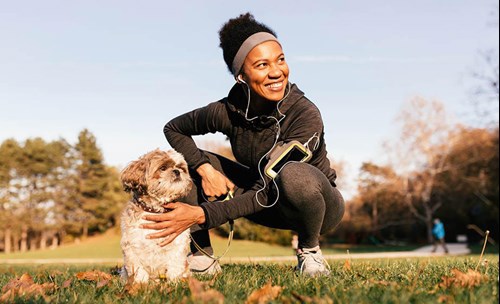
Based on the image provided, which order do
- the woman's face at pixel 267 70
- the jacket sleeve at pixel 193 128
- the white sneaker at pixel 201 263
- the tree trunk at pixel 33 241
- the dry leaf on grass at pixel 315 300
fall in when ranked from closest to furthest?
the dry leaf on grass at pixel 315 300
the woman's face at pixel 267 70
the white sneaker at pixel 201 263
the jacket sleeve at pixel 193 128
the tree trunk at pixel 33 241

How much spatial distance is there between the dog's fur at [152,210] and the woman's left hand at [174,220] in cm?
14

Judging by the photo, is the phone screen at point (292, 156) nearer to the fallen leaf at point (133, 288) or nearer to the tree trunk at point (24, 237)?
the fallen leaf at point (133, 288)

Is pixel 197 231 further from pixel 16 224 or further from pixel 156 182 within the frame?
pixel 16 224

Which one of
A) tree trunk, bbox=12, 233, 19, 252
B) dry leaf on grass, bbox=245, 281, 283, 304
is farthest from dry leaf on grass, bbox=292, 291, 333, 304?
tree trunk, bbox=12, 233, 19, 252

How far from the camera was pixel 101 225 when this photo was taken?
63594mm

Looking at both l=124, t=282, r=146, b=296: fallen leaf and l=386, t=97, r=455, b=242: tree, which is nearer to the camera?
l=124, t=282, r=146, b=296: fallen leaf

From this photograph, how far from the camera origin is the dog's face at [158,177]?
460cm

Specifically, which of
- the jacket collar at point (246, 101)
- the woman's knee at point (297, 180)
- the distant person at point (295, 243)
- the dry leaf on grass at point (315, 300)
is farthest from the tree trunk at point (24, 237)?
the dry leaf on grass at point (315, 300)

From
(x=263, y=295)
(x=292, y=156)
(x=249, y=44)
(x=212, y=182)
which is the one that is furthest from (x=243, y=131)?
(x=263, y=295)

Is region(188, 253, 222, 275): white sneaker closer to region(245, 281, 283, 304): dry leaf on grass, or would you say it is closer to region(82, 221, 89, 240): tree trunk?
region(245, 281, 283, 304): dry leaf on grass

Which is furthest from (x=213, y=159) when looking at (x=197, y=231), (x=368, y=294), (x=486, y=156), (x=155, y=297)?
Result: (x=486, y=156)

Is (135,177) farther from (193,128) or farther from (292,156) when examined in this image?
(292,156)

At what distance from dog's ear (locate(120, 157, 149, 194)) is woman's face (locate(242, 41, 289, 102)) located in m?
1.36

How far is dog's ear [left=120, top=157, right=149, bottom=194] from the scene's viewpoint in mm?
4602
